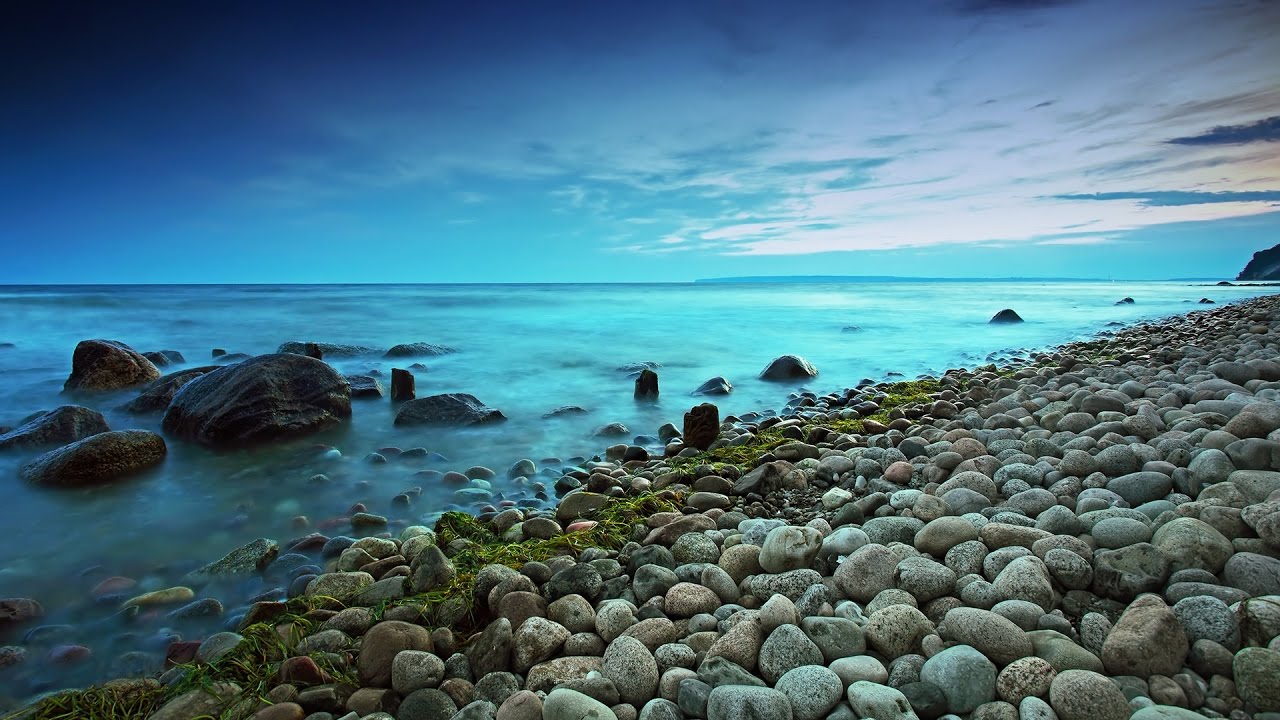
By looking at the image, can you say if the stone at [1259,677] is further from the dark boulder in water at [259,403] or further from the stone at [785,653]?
the dark boulder in water at [259,403]

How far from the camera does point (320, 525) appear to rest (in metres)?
3.69

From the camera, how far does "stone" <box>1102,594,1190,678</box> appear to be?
5.08 feet

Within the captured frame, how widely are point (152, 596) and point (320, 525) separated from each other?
35.9 inches

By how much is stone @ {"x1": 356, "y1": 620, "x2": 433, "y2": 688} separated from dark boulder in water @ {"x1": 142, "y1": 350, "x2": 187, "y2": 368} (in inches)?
407

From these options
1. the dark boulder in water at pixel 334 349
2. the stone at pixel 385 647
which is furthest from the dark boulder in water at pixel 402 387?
the stone at pixel 385 647

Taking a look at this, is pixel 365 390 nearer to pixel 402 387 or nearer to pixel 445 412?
pixel 402 387

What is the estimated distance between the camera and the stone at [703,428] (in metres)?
4.67

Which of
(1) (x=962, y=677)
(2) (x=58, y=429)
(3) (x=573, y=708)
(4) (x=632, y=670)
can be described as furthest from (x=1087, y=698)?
(2) (x=58, y=429)

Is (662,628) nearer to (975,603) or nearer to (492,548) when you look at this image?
(975,603)

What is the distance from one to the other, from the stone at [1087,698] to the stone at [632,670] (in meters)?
1.01

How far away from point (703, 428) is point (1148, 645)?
10.6 ft

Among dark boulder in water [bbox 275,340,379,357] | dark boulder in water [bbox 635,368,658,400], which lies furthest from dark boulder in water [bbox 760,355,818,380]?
dark boulder in water [bbox 275,340,379,357]

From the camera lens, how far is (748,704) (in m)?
1.60

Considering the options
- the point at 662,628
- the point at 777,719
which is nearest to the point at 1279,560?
the point at 777,719
